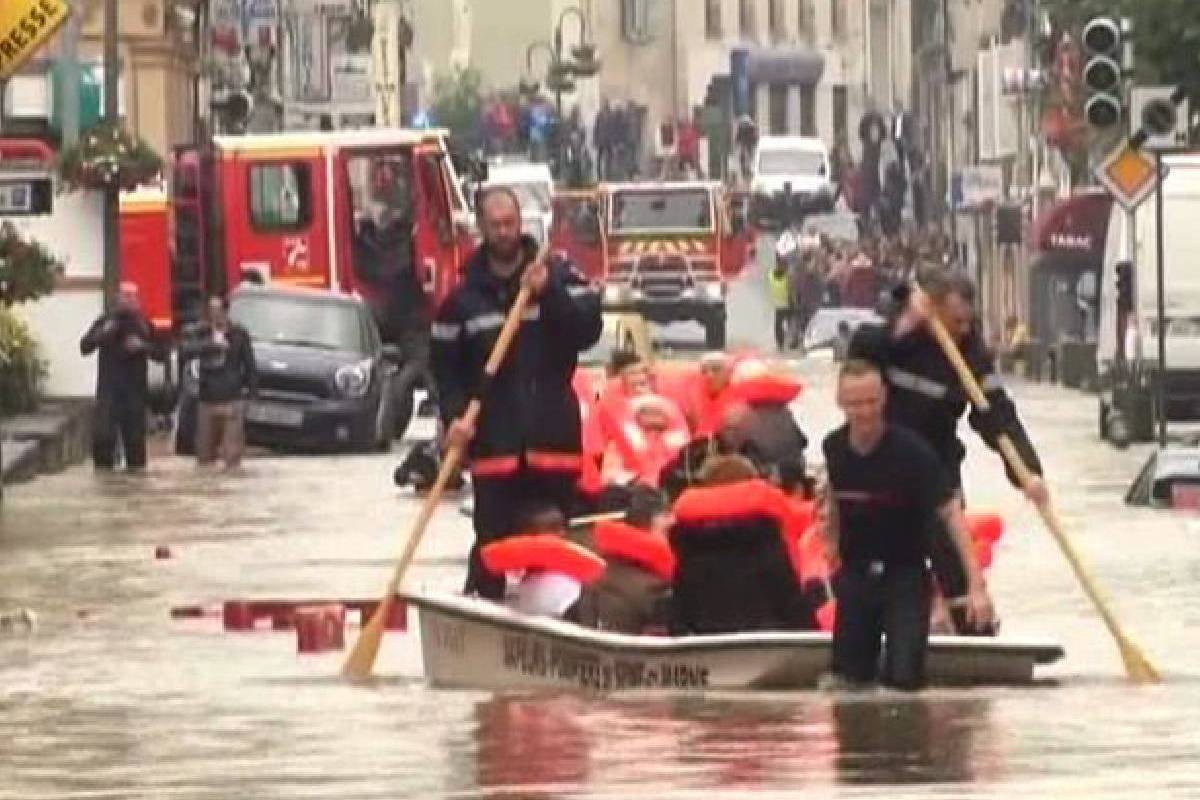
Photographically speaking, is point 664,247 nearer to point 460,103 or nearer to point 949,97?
point 949,97

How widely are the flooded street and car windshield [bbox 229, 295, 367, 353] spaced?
16982mm

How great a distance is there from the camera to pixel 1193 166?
172ft

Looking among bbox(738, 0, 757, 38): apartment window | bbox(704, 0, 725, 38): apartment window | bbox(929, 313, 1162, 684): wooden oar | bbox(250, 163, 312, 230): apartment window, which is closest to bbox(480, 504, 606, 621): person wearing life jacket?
bbox(929, 313, 1162, 684): wooden oar

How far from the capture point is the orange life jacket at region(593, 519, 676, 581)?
2097 cm

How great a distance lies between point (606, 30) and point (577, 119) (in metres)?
15.0

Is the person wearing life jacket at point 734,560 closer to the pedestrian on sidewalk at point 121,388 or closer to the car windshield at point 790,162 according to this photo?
the pedestrian on sidewalk at point 121,388

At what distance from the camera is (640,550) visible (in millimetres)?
21000

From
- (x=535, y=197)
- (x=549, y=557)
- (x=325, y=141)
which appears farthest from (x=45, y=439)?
(x=535, y=197)

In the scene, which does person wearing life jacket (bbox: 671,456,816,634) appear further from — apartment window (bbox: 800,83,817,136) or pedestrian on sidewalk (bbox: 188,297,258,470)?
apartment window (bbox: 800,83,817,136)

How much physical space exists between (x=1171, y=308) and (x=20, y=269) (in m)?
17.0

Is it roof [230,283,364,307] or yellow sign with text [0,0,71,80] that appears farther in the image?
roof [230,283,364,307]

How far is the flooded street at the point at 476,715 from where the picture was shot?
677 inches

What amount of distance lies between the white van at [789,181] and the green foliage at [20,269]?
2941 inches

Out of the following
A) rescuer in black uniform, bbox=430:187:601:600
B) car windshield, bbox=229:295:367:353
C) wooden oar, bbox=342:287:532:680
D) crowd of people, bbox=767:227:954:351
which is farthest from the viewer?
crowd of people, bbox=767:227:954:351
